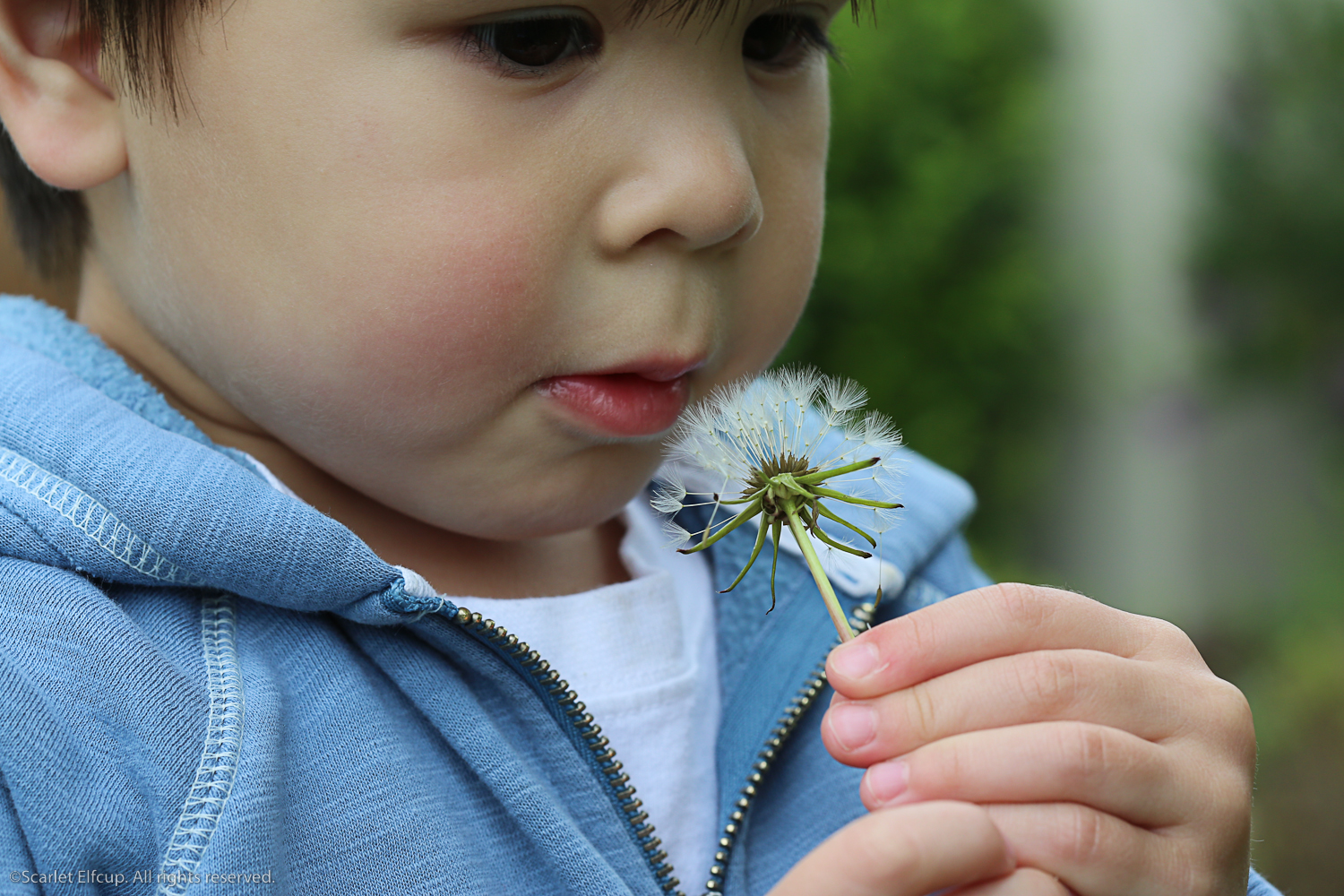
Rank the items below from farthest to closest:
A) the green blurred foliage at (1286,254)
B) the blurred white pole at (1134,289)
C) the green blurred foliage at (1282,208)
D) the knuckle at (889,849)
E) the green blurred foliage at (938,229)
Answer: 1. the blurred white pole at (1134,289)
2. the green blurred foliage at (1282,208)
3. the green blurred foliage at (1286,254)
4. the green blurred foliage at (938,229)
5. the knuckle at (889,849)

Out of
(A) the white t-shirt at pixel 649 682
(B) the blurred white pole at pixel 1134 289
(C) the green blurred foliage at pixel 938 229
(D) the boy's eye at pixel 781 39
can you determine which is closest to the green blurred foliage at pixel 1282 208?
(B) the blurred white pole at pixel 1134 289

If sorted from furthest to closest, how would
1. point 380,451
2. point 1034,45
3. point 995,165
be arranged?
point 1034,45
point 995,165
point 380,451

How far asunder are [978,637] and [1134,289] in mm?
5333

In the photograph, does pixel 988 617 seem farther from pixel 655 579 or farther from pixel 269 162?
pixel 269 162

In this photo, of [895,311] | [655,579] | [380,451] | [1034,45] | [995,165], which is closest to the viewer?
[380,451]

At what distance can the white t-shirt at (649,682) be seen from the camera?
3.69 feet

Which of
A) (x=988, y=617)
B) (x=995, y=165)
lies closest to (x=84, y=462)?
(x=988, y=617)

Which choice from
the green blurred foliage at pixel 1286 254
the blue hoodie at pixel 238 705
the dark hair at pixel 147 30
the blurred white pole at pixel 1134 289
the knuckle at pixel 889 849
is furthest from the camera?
the blurred white pole at pixel 1134 289

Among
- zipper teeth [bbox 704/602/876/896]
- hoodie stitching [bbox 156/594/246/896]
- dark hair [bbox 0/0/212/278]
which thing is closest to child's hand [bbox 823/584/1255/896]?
zipper teeth [bbox 704/602/876/896]

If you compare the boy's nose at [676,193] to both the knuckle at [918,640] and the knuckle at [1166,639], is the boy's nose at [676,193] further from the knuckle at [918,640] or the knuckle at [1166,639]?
the knuckle at [1166,639]

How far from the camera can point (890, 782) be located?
78 cm

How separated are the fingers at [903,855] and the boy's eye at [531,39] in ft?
2.02

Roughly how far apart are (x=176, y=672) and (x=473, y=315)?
0.35 metres

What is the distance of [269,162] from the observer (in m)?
0.91
